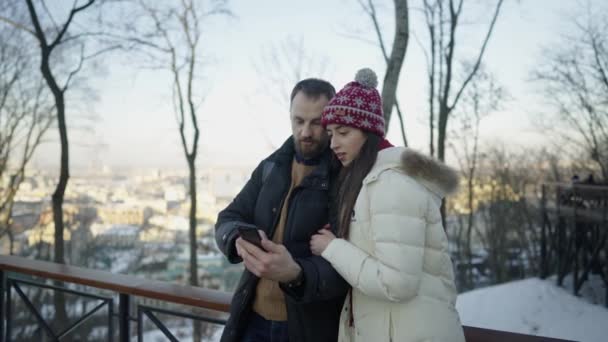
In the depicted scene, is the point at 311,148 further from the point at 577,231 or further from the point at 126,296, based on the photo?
the point at 577,231

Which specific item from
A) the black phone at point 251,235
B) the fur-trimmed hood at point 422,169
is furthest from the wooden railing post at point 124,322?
the fur-trimmed hood at point 422,169

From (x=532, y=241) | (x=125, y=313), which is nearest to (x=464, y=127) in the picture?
(x=532, y=241)

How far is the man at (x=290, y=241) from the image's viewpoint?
1.32 m

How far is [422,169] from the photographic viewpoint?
1228 millimetres

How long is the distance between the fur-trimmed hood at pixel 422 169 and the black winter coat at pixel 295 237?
12.6 inches

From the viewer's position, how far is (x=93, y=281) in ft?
7.93

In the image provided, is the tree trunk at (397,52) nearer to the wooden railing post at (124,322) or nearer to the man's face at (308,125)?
the man's face at (308,125)

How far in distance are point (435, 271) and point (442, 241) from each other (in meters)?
0.09

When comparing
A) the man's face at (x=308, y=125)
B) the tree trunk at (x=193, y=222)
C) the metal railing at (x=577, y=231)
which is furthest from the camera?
the tree trunk at (x=193, y=222)

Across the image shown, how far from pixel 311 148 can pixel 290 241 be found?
0.40m

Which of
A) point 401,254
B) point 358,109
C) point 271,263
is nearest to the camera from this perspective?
point 401,254

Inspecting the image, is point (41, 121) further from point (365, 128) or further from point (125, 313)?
point (365, 128)

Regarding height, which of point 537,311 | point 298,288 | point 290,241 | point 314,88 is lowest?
point 537,311

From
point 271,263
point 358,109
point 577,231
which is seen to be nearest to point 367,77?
point 358,109
